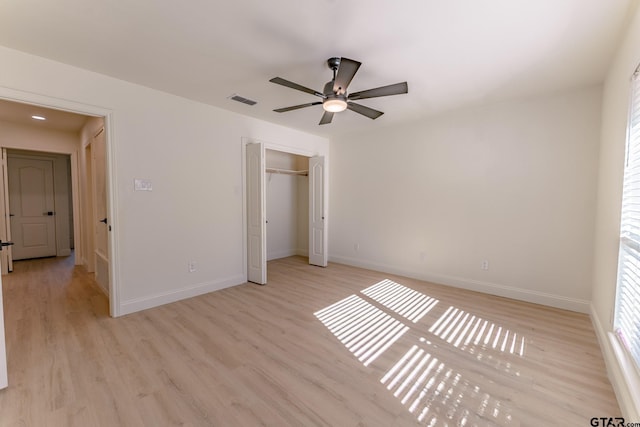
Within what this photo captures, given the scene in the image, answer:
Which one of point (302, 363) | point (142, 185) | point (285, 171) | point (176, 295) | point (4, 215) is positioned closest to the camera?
point (302, 363)

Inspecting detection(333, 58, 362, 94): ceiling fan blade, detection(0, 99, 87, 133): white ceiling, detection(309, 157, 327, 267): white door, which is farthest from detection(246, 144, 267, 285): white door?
detection(0, 99, 87, 133): white ceiling

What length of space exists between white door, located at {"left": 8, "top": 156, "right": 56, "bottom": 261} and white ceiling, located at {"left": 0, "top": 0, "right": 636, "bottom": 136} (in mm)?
4818

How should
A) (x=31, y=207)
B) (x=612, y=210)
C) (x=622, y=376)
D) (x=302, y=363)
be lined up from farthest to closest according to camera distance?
1. (x=31, y=207)
2. (x=612, y=210)
3. (x=302, y=363)
4. (x=622, y=376)

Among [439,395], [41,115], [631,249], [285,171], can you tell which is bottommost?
[439,395]

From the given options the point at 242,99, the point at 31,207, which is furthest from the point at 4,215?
the point at 242,99

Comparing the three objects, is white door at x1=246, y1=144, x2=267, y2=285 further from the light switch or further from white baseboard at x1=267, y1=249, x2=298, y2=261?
white baseboard at x1=267, y1=249, x2=298, y2=261

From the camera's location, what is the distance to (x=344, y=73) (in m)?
2.18

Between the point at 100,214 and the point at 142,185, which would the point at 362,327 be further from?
the point at 100,214

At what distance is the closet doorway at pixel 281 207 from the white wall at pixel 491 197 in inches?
32.8

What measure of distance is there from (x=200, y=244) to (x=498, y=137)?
429 cm

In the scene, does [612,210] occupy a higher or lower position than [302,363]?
higher

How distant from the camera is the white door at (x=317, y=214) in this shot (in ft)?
17.2

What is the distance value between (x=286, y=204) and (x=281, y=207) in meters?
0.16

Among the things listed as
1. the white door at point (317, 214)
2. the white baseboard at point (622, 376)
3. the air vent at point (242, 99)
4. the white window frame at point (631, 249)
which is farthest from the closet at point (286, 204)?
the white baseboard at point (622, 376)
